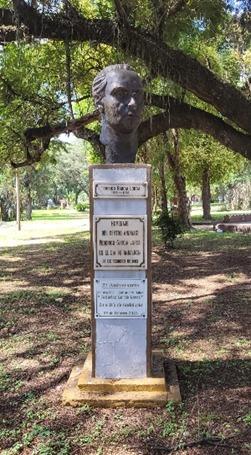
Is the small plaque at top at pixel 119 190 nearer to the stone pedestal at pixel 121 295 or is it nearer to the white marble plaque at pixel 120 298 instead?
the stone pedestal at pixel 121 295

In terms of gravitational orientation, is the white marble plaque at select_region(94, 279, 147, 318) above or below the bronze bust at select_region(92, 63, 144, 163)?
below

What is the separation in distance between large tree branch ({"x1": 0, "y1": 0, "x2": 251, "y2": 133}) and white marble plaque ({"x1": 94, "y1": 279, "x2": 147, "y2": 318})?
459cm

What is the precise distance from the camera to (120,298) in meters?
4.08

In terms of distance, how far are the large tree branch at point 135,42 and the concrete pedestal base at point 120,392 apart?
5.14 metres

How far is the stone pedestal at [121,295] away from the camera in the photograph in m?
3.96

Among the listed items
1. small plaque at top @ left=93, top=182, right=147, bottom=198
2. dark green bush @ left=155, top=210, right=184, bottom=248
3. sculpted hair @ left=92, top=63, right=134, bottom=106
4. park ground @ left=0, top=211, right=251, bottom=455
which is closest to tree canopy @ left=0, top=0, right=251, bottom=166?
dark green bush @ left=155, top=210, right=184, bottom=248

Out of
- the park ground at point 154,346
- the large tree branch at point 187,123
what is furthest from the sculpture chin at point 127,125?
the large tree branch at point 187,123

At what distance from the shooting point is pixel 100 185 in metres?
3.96

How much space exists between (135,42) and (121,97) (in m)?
4.06

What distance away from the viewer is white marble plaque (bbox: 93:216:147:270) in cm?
400

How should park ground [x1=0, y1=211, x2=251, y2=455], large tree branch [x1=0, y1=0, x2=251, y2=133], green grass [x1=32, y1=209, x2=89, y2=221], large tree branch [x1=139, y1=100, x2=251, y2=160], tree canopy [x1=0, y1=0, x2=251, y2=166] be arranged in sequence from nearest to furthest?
park ground [x1=0, y1=211, x2=251, y2=455] < large tree branch [x1=0, y1=0, x2=251, y2=133] < tree canopy [x1=0, y1=0, x2=251, y2=166] < large tree branch [x1=139, y1=100, x2=251, y2=160] < green grass [x1=32, y1=209, x2=89, y2=221]

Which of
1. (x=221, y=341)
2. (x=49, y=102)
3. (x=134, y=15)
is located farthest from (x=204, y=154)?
(x=221, y=341)

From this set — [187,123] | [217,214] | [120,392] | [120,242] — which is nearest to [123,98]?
[120,242]

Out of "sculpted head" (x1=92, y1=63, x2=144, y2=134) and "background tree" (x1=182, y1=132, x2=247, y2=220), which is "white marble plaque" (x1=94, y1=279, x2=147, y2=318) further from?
"background tree" (x1=182, y1=132, x2=247, y2=220)
